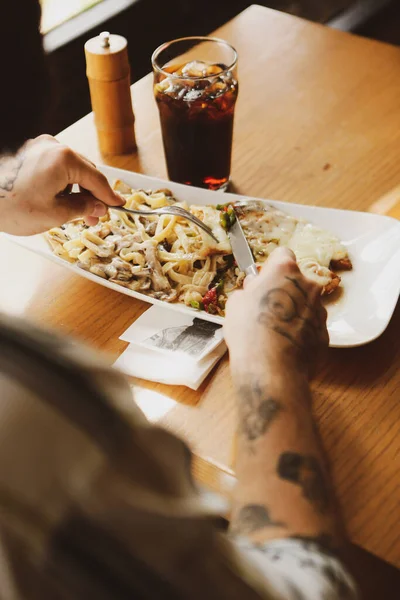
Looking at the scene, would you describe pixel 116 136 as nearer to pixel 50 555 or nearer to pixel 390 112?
pixel 390 112

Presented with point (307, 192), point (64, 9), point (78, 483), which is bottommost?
point (64, 9)

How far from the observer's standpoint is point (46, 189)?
48.9 inches

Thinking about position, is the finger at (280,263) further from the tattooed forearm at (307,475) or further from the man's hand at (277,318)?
the tattooed forearm at (307,475)

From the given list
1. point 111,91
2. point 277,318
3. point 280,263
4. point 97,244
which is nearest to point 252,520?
point 277,318

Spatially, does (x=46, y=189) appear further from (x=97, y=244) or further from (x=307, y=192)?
(x=307, y=192)

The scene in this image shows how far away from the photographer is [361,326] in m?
1.15

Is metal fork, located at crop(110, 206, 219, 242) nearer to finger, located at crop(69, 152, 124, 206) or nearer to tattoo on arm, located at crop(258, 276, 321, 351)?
finger, located at crop(69, 152, 124, 206)

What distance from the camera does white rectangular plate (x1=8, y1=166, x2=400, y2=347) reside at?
115 cm

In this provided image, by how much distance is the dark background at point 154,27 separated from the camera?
2.97 m

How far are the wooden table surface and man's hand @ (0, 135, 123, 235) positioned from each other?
123mm

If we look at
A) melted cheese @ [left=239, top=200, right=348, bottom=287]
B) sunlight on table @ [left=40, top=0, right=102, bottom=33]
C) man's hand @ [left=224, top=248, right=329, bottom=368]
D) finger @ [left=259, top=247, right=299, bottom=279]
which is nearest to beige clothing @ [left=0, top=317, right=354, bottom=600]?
man's hand @ [left=224, top=248, right=329, bottom=368]

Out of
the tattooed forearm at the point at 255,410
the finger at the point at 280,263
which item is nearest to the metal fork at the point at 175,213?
the finger at the point at 280,263

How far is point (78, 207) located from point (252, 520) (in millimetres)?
733

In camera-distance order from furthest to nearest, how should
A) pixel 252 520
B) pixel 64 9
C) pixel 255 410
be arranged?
pixel 64 9
pixel 255 410
pixel 252 520
